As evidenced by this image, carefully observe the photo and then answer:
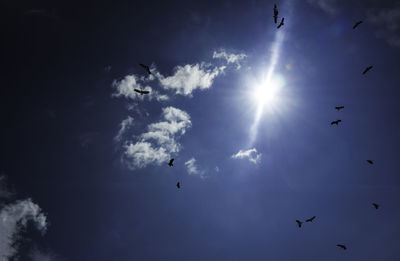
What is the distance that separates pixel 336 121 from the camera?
36906 mm
